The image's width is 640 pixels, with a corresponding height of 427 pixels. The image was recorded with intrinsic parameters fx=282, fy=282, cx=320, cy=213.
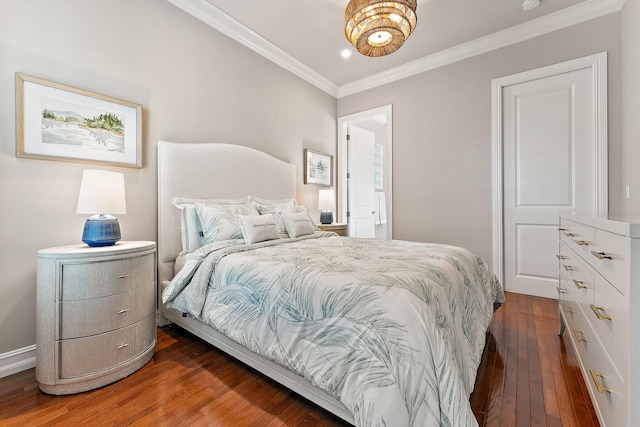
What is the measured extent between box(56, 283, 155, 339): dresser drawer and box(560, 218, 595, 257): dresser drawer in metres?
2.39

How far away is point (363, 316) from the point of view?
112 centimetres

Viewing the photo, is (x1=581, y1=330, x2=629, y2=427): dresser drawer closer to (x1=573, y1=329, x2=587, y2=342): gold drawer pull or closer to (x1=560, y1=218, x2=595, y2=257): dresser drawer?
(x1=573, y1=329, x2=587, y2=342): gold drawer pull

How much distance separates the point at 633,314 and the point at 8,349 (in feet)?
9.73

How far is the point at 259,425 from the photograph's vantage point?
49.6 inches

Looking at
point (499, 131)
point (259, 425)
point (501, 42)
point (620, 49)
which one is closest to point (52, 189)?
point (259, 425)

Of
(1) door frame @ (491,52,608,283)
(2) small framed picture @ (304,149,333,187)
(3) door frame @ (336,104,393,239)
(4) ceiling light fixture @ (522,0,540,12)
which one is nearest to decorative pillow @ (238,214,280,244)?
(2) small framed picture @ (304,149,333,187)

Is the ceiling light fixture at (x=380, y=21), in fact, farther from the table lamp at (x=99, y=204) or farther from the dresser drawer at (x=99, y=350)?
the dresser drawer at (x=99, y=350)

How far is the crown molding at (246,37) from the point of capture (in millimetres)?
2641

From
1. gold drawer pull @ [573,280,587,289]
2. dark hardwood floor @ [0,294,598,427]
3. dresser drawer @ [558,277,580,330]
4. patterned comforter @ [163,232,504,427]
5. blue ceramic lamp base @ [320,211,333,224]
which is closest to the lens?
patterned comforter @ [163,232,504,427]

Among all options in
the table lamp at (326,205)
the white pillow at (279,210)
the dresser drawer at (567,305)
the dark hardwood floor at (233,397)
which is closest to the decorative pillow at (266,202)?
the white pillow at (279,210)

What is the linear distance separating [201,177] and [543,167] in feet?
11.4

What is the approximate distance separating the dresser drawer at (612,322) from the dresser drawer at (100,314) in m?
2.22

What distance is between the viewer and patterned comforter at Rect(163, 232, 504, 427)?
978 mm

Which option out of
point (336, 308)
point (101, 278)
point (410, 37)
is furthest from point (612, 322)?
point (410, 37)
